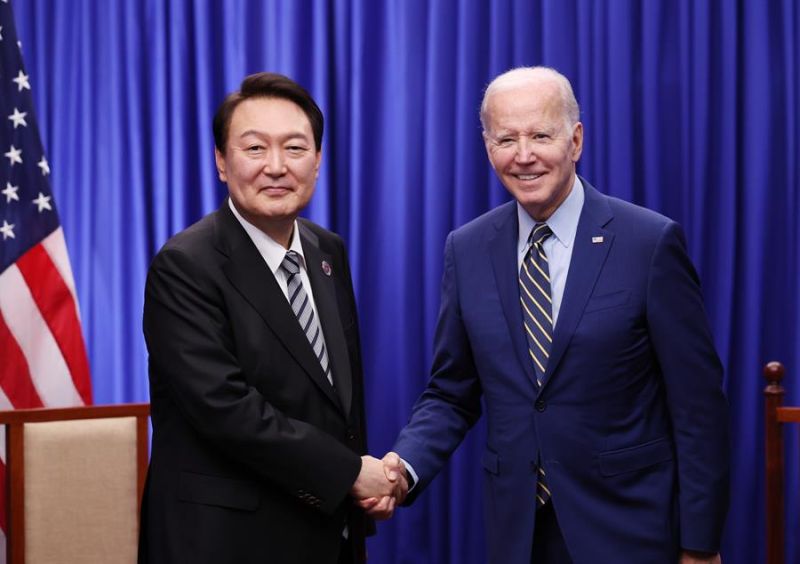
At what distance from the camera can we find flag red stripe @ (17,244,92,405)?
11.2 feet

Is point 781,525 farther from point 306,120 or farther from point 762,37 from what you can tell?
point 306,120

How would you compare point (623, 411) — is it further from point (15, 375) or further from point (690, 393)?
point (15, 375)

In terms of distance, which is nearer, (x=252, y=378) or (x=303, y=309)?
(x=252, y=378)

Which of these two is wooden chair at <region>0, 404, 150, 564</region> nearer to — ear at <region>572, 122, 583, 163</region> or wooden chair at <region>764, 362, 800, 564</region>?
ear at <region>572, 122, 583, 163</region>

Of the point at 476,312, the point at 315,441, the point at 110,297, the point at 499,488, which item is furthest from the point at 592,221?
the point at 110,297

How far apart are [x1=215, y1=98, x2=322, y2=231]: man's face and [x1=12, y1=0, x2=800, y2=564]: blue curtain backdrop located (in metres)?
1.71

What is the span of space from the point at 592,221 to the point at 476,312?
0.34 m

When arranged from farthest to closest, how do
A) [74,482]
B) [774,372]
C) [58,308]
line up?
[58,308] < [774,372] < [74,482]

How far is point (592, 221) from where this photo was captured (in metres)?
2.25

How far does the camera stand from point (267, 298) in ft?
6.91

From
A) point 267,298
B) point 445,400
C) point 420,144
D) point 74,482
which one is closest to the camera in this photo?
point 267,298

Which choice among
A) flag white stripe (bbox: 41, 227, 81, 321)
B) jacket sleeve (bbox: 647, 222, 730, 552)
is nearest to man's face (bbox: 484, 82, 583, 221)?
jacket sleeve (bbox: 647, 222, 730, 552)

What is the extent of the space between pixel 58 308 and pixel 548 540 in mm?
2024

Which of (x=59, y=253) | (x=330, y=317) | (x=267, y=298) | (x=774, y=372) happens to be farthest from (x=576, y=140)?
(x=59, y=253)
